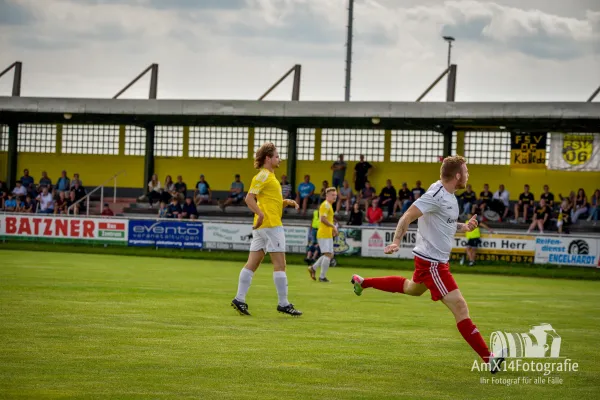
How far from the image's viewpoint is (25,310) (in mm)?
12578

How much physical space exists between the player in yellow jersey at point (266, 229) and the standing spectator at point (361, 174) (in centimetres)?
2658

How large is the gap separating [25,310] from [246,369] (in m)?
5.17

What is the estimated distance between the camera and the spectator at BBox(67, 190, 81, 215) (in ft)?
131

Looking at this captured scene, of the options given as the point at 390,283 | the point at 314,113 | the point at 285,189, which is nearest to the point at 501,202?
the point at 285,189

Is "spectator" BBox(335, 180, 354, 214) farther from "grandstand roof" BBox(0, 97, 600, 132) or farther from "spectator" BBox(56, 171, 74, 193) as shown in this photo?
"spectator" BBox(56, 171, 74, 193)

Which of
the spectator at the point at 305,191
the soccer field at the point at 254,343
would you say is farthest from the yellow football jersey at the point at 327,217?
the spectator at the point at 305,191

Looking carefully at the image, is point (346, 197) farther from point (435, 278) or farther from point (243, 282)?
point (435, 278)

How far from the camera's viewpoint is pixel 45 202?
40188 mm

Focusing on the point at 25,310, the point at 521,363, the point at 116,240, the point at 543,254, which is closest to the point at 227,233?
the point at 116,240

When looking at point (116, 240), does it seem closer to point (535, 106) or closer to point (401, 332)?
point (535, 106)

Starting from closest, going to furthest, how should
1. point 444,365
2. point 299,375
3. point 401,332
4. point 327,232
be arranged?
point 299,375 < point 444,365 < point 401,332 < point 327,232

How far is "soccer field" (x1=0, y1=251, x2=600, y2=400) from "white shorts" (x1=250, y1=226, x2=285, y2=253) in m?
0.97

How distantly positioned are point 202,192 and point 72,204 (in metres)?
5.67

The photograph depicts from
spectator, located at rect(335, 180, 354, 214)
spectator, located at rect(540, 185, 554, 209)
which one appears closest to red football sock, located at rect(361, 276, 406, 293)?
spectator, located at rect(540, 185, 554, 209)
